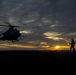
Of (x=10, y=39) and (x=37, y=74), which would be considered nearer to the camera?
(x=37, y=74)

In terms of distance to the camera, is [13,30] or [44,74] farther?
[13,30]

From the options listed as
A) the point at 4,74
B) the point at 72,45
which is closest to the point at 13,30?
the point at 72,45

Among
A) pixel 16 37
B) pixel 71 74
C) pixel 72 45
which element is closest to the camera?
pixel 71 74

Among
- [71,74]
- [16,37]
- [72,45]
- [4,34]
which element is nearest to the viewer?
[71,74]

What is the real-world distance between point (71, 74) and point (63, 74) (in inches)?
19.7

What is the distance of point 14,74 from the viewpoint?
14.0 meters

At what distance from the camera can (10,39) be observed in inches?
2479

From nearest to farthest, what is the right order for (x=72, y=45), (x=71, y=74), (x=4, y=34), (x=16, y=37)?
1. (x=71, y=74)
2. (x=72, y=45)
3. (x=16, y=37)
4. (x=4, y=34)

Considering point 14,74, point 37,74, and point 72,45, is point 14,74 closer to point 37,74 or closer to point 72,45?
point 37,74

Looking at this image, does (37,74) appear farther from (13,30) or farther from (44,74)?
(13,30)

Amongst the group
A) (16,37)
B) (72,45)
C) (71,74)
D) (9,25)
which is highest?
(9,25)

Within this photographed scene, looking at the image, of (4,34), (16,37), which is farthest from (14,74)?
(4,34)

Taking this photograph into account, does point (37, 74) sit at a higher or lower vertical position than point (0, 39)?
lower

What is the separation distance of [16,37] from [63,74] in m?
47.6
